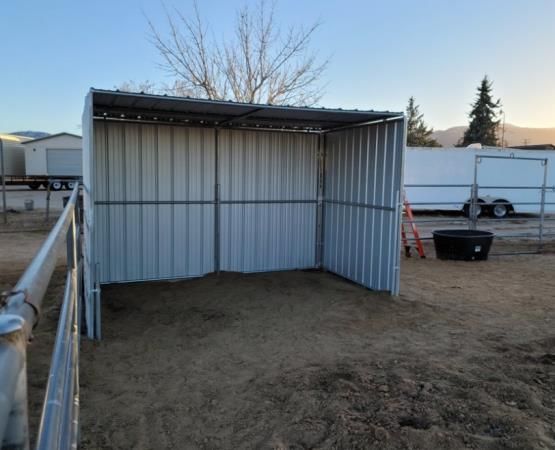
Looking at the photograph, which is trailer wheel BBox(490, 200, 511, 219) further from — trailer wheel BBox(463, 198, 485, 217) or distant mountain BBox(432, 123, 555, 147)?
distant mountain BBox(432, 123, 555, 147)

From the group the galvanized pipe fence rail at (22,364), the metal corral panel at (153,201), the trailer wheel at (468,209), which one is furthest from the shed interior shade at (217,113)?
the trailer wheel at (468,209)

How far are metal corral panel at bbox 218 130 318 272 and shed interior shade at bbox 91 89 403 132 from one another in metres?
0.36

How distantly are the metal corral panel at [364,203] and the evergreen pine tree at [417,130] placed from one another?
118 ft

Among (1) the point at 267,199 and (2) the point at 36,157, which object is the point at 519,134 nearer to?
(2) the point at 36,157

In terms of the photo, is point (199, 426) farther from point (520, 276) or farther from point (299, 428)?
point (520, 276)

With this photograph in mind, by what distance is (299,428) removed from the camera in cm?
321

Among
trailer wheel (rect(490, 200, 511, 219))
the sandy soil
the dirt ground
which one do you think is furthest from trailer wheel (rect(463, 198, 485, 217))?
the sandy soil

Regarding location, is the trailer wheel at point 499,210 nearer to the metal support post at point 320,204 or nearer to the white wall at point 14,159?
the metal support post at point 320,204

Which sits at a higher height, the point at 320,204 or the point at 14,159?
the point at 14,159

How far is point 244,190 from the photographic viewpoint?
26.1 feet

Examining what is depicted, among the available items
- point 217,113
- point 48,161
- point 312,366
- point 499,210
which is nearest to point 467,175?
point 499,210

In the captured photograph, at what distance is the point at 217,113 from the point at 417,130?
43.3 meters

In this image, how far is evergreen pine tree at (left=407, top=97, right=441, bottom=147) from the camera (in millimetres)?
43781

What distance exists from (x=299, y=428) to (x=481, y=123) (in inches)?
1901
